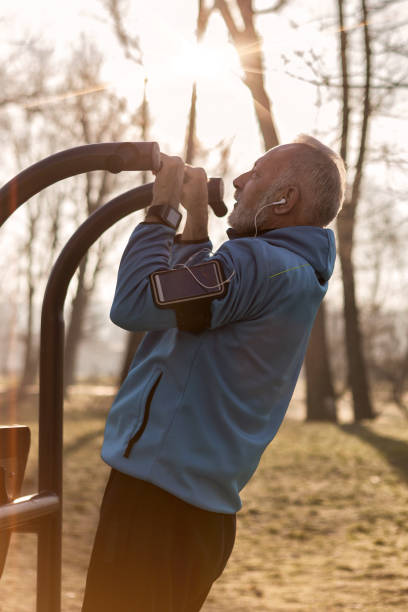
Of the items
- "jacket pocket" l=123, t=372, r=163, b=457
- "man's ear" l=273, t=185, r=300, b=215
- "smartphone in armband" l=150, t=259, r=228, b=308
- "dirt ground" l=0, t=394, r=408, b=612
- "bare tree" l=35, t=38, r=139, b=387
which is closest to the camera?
"smartphone in armband" l=150, t=259, r=228, b=308

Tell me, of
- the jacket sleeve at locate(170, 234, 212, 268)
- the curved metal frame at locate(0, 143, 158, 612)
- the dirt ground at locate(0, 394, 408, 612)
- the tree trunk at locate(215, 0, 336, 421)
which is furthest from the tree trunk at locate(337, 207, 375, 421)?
the jacket sleeve at locate(170, 234, 212, 268)

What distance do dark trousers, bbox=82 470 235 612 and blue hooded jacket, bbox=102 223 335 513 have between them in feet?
0.23

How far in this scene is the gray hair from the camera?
192 cm

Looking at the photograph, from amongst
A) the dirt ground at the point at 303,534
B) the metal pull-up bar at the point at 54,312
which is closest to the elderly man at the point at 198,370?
the metal pull-up bar at the point at 54,312

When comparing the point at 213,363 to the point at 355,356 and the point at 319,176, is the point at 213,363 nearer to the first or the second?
the point at 319,176

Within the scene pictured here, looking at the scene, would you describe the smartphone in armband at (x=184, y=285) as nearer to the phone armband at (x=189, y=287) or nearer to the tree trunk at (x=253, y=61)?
the phone armband at (x=189, y=287)

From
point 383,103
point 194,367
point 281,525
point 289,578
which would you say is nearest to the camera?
point 194,367

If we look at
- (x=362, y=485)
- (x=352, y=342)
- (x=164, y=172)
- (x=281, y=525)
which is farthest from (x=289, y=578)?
(x=352, y=342)

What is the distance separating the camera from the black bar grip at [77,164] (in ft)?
6.02

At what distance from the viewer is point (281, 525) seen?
22.7 ft

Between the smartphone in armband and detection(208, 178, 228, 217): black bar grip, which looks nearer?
the smartphone in armband

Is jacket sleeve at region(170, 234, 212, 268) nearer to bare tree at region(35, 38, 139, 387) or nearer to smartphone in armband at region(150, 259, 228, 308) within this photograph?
smartphone in armband at region(150, 259, 228, 308)

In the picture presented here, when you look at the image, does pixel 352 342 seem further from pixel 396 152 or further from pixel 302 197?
pixel 302 197

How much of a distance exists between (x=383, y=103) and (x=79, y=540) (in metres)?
5.30
